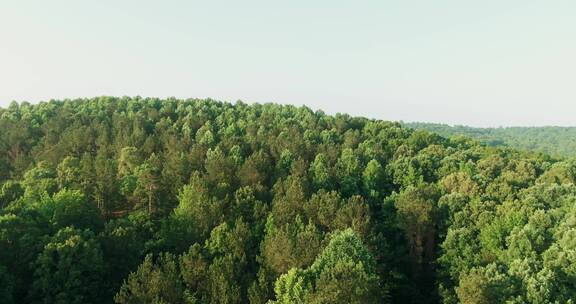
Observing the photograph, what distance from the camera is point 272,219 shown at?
60.1 m

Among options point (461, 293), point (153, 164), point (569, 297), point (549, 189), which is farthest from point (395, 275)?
point (153, 164)

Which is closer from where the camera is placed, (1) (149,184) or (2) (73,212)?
(2) (73,212)

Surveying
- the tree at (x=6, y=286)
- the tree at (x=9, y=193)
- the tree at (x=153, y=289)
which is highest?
the tree at (x=9, y=193)

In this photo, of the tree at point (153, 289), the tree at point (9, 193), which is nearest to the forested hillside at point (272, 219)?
the tree at point (153, 289)

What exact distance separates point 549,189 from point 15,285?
69505 millimetres

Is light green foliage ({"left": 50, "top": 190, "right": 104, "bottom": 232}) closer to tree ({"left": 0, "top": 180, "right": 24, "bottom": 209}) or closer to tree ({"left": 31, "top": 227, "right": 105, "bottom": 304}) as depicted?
tree ({"left": 31, "top": 227, "right": 105, "bottom": 304})

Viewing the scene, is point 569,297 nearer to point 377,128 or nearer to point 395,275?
point 395,275

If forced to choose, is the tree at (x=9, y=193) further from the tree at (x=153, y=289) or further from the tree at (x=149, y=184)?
the tree at (x=153, y=289)

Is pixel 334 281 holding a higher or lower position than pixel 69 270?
higher

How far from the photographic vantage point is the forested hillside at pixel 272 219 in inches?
1873

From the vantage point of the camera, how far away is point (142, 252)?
58438 millimetres

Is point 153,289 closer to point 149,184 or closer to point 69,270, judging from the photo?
point 69,270

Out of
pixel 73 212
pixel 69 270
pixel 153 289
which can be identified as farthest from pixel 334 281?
pixel 73 212

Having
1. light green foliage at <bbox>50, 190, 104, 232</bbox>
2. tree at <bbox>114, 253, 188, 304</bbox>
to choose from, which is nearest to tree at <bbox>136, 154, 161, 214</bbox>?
light green foliage at <bbox>50, 190, 104, 232</bbox>
